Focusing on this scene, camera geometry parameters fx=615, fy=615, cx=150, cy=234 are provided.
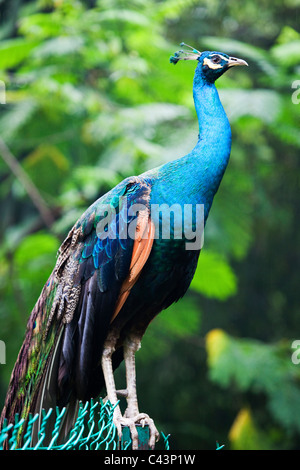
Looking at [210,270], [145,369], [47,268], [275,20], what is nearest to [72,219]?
[47,268]

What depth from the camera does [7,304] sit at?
18.5 ft

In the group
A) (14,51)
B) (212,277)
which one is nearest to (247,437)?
(212,277)

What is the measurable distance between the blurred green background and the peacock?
1716mm

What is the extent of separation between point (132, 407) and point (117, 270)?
0.77 metres

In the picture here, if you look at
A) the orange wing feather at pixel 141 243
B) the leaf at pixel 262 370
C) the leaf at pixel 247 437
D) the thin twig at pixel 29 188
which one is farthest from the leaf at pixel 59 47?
the leaf at pixel 247 437

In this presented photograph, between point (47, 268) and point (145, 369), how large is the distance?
3339mm

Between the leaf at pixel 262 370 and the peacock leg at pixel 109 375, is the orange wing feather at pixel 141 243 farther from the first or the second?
the leaf at pixel 262 370

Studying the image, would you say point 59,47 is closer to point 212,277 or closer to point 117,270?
point 212,277

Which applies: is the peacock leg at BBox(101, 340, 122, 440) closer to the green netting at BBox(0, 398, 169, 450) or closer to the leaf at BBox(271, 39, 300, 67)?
the green netting at BBox(0, 398, 169, 450)

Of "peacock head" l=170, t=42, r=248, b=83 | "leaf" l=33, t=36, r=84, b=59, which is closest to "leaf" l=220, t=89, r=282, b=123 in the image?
"leaf" l=33, t=36, r=84, b=59

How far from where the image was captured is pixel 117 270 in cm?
308

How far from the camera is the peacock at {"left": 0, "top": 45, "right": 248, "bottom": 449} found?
3.06 meters

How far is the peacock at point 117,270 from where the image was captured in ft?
10.0

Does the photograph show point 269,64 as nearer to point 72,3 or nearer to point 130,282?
point 72,3
